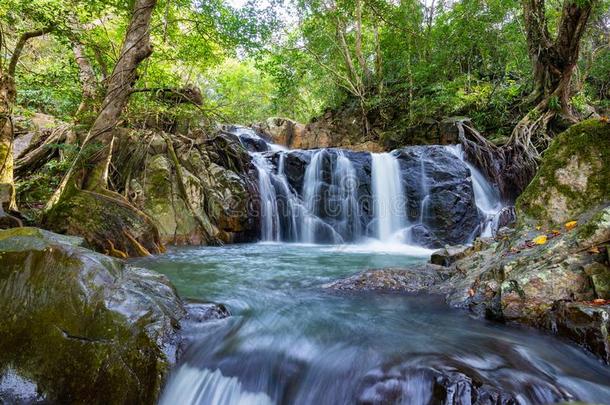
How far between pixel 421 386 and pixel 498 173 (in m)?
10.0

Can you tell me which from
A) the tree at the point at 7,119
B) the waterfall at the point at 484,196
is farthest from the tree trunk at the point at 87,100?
the waterfall at the point at 484,196

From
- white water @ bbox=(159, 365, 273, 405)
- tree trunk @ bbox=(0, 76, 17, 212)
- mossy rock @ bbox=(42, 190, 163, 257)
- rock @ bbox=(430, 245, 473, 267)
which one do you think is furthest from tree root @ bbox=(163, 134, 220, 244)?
white water @ bbox=(159, 365, 273, 405)

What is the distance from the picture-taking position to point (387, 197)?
1045 centimetres

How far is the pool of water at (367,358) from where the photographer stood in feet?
6.99

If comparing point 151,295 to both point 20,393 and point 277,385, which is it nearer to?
point 20,393

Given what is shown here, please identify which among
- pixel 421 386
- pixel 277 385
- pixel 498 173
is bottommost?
pixel 277 385

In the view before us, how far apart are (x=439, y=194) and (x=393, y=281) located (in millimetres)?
6148

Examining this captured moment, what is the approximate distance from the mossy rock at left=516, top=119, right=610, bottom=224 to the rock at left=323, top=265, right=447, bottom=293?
1.28 metres

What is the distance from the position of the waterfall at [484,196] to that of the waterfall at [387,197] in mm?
1983

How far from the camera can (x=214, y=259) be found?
6.75 m

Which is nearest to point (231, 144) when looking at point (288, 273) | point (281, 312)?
point (288, 273)

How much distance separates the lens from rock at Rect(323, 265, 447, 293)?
436 centimetres

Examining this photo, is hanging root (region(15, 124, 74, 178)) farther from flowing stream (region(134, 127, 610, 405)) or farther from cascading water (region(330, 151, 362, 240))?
cascading water (region(330, 151, 362, 240))

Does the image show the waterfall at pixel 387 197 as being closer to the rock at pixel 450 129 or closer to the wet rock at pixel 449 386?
the rock at pixel 450 129
